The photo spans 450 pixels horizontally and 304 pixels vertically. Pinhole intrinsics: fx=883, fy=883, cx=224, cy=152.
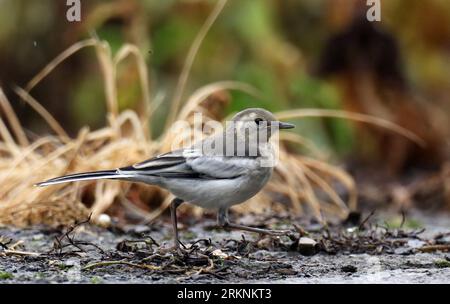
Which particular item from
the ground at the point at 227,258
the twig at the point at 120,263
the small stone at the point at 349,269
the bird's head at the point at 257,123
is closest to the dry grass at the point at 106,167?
the ground at the point at 227,258

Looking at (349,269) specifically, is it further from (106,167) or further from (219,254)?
(106,167)

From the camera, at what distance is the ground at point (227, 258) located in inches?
177

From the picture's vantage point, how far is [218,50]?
31.0 feet

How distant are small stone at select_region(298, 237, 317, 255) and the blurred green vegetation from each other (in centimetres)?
376

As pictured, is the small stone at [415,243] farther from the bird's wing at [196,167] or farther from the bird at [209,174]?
the bird's wing at [196,167]

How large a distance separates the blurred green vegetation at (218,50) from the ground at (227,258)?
3.36 m

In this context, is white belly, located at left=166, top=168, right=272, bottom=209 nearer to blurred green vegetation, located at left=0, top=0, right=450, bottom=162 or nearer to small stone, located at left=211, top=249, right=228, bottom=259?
small stone, located at left=211, top=249, right=228, bottom=259

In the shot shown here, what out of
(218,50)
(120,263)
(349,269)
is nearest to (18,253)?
(120,263)

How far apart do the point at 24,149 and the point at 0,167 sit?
25 centimetres

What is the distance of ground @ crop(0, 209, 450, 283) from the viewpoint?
450 cm

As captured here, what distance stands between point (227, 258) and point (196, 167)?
1.75 ft

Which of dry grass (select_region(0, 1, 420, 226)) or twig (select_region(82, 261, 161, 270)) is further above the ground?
dry grass (select_region(0, 1, 420, 226))

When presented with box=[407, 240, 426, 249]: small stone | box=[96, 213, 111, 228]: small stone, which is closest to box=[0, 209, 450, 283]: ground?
box=[407, 240, 426, 249]: small stone

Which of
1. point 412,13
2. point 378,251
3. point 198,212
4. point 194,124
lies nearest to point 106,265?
point 378,251
